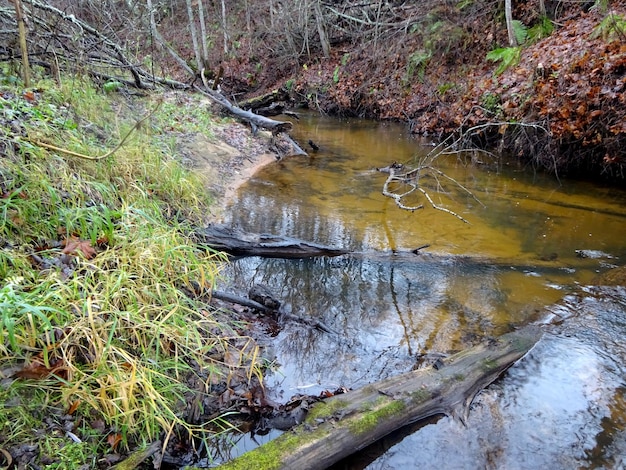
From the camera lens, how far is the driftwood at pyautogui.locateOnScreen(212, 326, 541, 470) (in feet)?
7.45

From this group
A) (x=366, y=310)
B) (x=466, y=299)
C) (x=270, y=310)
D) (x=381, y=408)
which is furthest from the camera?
(x=466, y=299)

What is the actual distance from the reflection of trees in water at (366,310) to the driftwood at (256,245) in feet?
0.41

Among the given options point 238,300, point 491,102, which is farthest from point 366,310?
point 491,102

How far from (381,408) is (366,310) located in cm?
164

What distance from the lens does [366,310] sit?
4.25m

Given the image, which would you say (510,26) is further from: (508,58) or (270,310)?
(270,310)

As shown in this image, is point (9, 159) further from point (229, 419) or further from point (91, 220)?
point (229, 419)

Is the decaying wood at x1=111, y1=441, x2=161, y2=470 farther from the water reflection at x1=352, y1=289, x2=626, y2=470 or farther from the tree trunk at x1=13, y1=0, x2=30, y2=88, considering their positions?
the tree trunk at x1=13, y1=0, x2=30, y2=88

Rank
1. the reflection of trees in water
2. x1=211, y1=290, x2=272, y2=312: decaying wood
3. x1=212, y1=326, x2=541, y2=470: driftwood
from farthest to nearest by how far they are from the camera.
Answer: x1=211, y1=290, x2=272, y2=312: decaying wood < the reflection of trees in water < x1=212, y1=326, x2=541, y2=470: driftwood

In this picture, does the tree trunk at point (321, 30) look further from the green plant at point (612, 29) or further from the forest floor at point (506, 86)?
the green plant at point (612, 29)

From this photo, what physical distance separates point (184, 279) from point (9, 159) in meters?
1.77

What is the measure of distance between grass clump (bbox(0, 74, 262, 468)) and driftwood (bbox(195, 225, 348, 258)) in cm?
52

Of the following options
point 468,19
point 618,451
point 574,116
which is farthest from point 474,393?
point 468,19

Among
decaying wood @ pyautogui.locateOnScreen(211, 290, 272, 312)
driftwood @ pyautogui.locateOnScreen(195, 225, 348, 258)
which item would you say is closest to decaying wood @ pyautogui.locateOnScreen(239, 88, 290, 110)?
driftwood @ pyautogui.locateOnScreen(195, 225, 348, 258)
